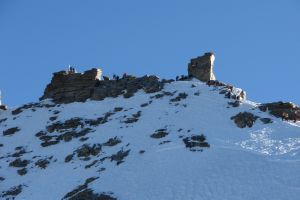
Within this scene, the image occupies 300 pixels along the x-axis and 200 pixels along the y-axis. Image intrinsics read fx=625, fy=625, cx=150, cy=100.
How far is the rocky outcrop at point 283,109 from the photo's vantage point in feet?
207

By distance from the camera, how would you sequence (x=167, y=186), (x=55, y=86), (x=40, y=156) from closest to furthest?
(x=167, y=186) < (x=40, y=156) < (x=55, y=86)

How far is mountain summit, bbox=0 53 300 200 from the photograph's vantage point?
49.3 metres

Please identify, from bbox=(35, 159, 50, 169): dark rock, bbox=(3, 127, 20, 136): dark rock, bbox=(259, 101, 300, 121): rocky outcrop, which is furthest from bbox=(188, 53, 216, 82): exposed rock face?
bbox=(35, 159, 50, 169): dark rock

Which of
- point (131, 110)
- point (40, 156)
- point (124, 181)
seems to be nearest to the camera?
point (124, 181)

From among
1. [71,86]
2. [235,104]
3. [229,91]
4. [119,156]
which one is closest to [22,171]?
[119,156]

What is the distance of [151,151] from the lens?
58500mm

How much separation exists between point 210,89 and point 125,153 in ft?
59.6

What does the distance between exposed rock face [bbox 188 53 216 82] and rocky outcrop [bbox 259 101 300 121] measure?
1885 cm

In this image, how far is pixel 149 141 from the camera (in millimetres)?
61656

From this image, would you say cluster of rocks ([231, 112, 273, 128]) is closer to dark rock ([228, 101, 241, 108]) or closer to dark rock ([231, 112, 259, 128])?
dark rock ([231, 112, 259, 128])

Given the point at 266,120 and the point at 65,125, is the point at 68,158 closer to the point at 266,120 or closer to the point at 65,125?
the point at 65,125

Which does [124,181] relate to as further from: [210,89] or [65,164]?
[210,89]

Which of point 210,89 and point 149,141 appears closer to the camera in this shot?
point 149,141

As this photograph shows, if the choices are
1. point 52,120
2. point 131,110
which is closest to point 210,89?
point 131,110
